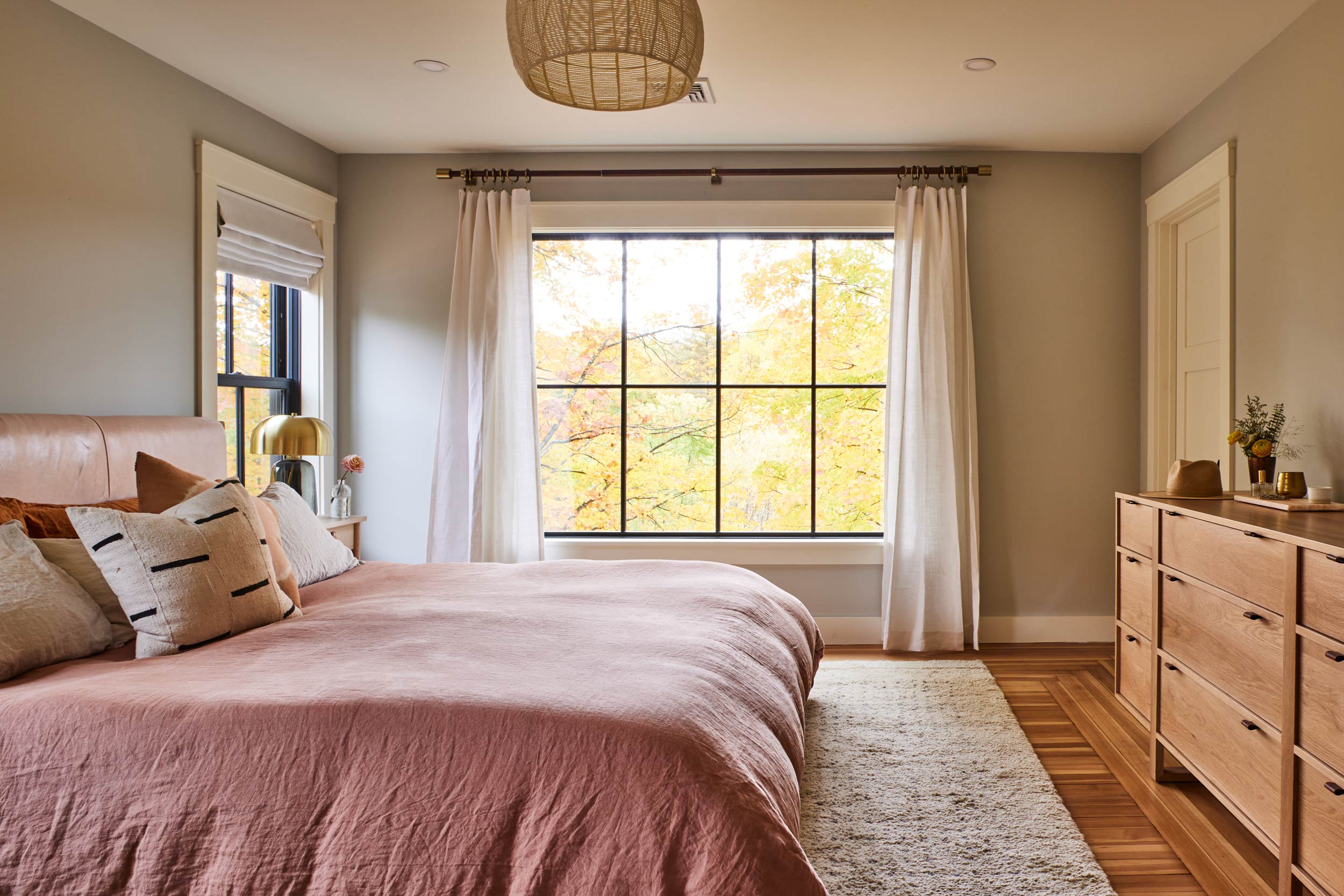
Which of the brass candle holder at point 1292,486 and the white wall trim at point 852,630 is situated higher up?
the brass candle holder at point 1292,486

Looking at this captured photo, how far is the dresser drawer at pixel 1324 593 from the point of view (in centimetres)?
171

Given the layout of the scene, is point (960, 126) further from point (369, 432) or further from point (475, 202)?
point (369, 432)

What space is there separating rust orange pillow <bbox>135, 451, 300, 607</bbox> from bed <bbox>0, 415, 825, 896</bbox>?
0.61m

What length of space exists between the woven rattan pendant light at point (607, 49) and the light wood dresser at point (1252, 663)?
1869 millimetres

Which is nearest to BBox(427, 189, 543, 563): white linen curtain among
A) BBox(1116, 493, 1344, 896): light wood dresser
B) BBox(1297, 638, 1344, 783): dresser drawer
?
BBox(1116, 493, 1344, 896): light wood dresser

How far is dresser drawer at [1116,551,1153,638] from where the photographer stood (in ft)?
8.84

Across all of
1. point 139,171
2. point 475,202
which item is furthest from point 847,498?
point 139,171

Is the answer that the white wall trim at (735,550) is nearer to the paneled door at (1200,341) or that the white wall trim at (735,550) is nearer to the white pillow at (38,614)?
the paneled door at (1200,341)

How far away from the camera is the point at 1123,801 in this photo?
2.46 metres

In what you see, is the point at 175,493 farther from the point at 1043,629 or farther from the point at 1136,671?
the point at 1043,629

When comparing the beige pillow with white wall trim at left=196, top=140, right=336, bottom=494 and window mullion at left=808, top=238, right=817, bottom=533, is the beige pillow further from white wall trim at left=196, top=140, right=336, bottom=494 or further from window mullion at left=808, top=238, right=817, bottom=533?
window mullion at left=808, top=238, right=817, bottom=533

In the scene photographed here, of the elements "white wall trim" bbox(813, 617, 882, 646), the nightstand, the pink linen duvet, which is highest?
the nightstand

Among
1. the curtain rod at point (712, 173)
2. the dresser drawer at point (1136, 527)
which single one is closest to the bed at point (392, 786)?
the dresser drawer at point (1136, 527)

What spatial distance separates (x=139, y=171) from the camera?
301 cm
